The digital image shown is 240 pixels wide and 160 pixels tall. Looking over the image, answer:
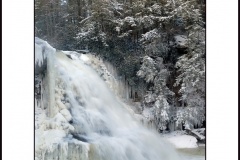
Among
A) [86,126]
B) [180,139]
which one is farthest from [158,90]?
[86,126]

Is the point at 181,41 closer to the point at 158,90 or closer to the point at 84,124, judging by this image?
the point at 158,90

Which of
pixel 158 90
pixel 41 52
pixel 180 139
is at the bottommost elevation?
pixel 180 139

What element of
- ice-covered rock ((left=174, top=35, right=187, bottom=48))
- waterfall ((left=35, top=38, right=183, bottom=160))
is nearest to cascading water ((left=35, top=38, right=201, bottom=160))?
waterfall ((left=35, top=38, right=183, bottom=160))

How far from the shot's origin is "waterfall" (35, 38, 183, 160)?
7.22ft

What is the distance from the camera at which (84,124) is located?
2215 mm

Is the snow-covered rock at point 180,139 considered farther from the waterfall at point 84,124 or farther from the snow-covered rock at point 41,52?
the snow-covered rock at point 41,52

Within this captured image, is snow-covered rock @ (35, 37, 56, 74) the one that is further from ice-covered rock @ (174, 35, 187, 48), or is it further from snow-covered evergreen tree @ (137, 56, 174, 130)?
ice-covered rock @ (174, 35, 187, 48)

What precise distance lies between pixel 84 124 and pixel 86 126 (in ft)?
0.04
